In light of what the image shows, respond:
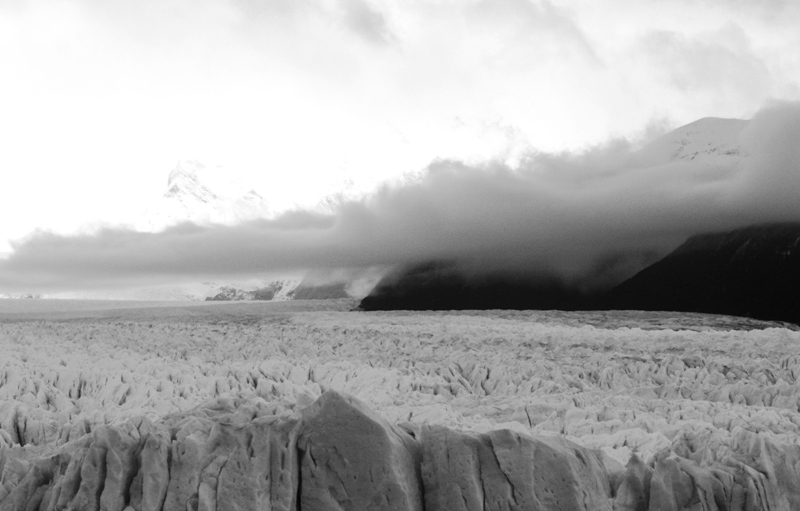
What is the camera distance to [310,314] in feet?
114

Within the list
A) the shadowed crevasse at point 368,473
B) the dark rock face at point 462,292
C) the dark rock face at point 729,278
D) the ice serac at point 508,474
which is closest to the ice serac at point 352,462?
the shadowed crevasse at point 368,473

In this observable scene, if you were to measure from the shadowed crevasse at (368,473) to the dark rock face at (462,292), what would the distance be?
3289 cm

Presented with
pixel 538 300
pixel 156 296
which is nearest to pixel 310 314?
pixel 538 300

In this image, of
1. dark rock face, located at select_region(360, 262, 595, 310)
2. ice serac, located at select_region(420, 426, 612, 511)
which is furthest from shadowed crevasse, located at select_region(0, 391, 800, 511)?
dark rock face, located at select_region(360, 262, 595, 310)

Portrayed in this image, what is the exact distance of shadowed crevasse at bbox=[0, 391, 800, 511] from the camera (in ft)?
19.9

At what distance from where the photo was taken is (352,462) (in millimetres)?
6113

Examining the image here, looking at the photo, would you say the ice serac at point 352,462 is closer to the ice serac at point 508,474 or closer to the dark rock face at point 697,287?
the ice serac at point 508,474

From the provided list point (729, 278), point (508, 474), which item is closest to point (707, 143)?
point (729, 278)

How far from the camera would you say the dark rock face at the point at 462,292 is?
40.0 metres

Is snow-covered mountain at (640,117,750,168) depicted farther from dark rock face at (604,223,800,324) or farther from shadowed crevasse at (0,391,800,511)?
shadowed crevasse at (0,391,800,511)

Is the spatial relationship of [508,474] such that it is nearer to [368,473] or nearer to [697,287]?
[368,473]

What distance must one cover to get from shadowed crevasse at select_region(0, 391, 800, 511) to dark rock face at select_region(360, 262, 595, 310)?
108 feet

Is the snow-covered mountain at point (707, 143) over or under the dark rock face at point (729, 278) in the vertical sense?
over

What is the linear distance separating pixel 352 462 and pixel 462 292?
3751 centimetres
